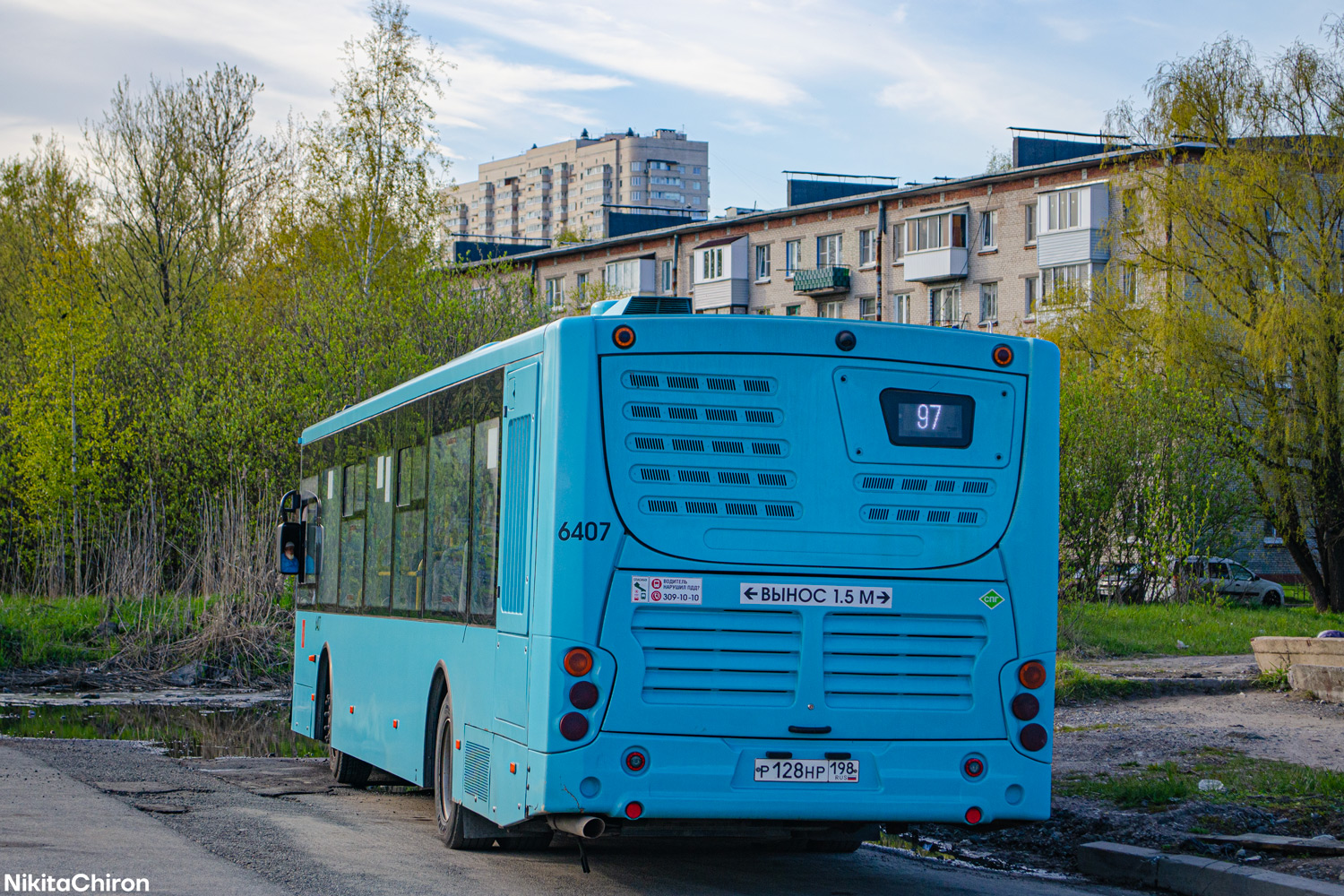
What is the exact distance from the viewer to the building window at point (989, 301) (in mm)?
60812

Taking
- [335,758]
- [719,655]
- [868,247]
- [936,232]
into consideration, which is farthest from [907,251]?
[719,655]

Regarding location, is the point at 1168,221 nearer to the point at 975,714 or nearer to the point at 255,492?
the point at 255,492

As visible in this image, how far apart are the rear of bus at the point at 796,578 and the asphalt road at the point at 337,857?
A: 1045 millimetres

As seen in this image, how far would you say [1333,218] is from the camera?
35938 mm

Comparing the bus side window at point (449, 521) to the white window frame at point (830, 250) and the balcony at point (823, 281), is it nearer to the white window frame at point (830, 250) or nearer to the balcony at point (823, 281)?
the balcony at point (823, 281)

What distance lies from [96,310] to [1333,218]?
2816 cm

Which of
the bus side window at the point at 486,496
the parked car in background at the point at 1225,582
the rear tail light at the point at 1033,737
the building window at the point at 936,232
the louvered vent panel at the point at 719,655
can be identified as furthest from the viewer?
the building window at the point at 936,232

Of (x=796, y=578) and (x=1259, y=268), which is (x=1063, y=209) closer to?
(x=1259, y=268)

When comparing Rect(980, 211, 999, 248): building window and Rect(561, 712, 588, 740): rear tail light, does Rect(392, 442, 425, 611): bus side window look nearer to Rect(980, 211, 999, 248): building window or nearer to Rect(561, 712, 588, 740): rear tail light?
Rect(561, 712, 588, 740): rear tail light

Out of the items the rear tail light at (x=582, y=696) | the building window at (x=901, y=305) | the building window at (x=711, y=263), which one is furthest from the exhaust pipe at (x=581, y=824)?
the building window at (x=711, y=263)

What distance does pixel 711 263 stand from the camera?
2847 inches

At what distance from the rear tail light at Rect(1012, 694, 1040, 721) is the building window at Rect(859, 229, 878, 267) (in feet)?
193

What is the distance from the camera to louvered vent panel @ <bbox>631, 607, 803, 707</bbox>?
276 inches

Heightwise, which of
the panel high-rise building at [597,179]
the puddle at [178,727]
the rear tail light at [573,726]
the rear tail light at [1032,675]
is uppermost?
the panel high-rise building at [597,179]
